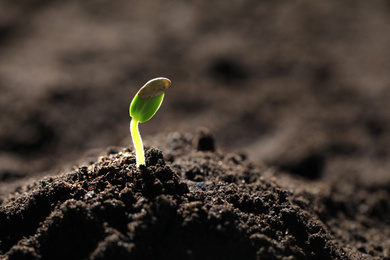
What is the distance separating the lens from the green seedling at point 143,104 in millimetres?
1178

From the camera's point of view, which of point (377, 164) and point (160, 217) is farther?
point (377, 164)

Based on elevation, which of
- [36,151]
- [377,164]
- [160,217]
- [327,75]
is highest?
[327,75]

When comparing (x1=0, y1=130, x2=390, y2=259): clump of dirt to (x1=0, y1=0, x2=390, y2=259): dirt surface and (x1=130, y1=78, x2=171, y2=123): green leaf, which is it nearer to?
(x1=0, y1=0, x2=390, y2=259): dirt surface

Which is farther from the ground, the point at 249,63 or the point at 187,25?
the point at 187,25

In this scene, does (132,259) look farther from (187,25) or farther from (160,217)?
(187,25)

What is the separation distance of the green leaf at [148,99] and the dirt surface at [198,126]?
176 millimetres

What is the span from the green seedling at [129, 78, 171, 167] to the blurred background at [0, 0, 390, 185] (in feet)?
3.20

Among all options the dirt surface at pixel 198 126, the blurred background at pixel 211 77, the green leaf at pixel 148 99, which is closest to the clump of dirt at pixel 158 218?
the dirt surface at pixel 198 126

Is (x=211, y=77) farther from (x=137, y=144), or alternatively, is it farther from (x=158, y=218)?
(x=158, y=218)

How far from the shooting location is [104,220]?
1.08 m

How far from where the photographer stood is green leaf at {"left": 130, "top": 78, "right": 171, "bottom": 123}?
46.3 inches

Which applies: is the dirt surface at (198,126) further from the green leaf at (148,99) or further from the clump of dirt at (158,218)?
the green leaf at (148,99)

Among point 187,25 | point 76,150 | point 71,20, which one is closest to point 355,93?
point 187,25

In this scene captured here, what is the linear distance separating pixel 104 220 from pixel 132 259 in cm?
15
